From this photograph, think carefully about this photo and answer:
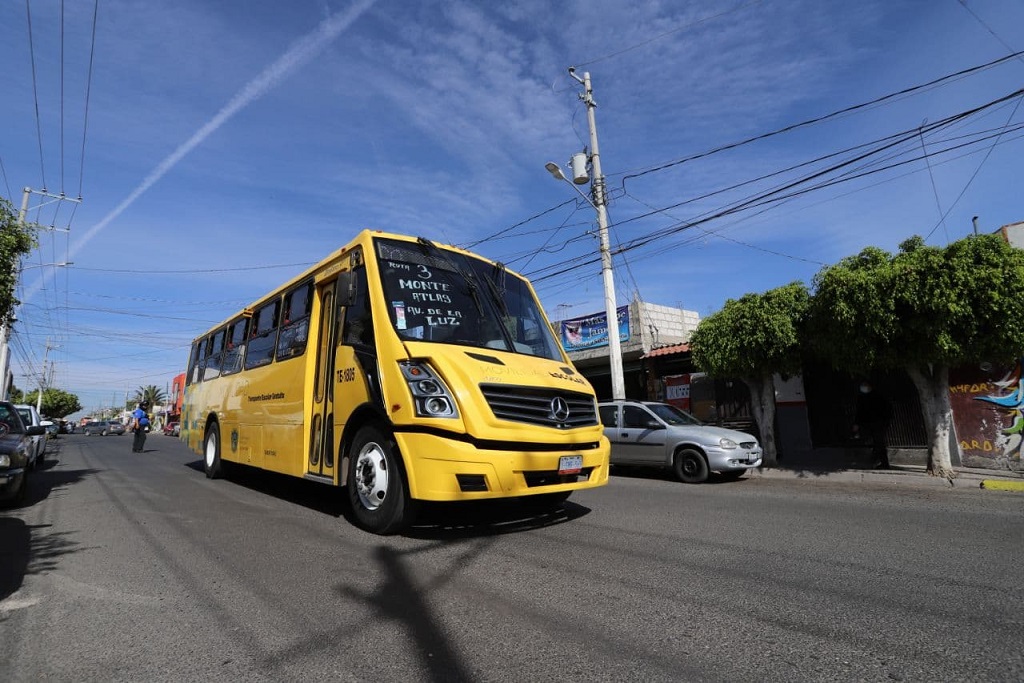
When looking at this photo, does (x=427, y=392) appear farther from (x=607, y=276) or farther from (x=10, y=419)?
(x=607, y=276)

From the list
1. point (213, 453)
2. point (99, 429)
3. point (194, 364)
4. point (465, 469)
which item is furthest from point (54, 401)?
point (465, 469)

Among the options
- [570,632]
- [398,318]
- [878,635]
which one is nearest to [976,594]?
[878,635]

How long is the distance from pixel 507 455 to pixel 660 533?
1806mm

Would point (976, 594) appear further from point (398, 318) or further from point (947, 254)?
point (947, 254)

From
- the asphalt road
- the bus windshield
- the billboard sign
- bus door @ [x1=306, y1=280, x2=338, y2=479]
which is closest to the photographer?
the asphalt road

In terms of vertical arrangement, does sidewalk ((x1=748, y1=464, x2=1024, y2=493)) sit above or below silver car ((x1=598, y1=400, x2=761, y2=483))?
below

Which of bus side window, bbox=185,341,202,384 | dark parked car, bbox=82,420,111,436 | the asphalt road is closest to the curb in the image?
the asphalt road

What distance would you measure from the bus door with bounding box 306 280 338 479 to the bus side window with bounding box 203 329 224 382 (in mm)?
4710

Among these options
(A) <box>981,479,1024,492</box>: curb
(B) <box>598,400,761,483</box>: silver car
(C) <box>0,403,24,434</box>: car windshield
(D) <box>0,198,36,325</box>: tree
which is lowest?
(A) <box>981,479,1024,492</box>: curb

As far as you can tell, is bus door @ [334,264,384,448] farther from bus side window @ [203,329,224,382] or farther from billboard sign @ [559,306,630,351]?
billboard sign @ [559,306,630,351]

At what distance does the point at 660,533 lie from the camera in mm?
5242

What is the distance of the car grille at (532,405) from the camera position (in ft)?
15.3

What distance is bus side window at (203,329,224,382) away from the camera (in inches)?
400

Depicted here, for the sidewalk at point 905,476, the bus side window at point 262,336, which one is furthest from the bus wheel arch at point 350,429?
the sidewalk at point 905,476
